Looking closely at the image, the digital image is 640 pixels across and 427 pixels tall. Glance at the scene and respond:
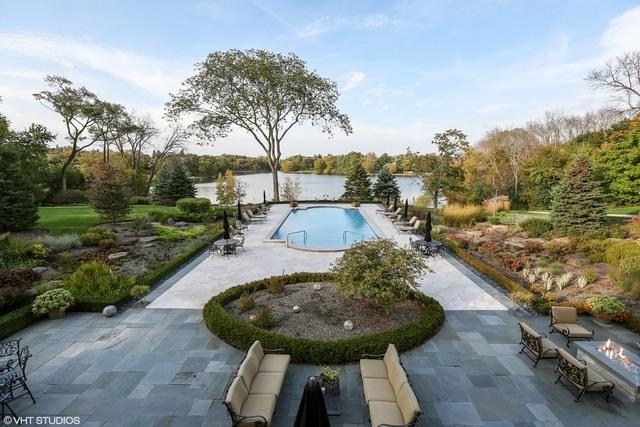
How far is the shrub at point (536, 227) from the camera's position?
15344mm

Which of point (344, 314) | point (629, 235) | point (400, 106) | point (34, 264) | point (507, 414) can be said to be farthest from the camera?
point (400, 106)

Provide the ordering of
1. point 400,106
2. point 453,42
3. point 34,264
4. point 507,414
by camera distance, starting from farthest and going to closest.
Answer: point 400,106 < point 453,42 < point 34,264 < point 507,414

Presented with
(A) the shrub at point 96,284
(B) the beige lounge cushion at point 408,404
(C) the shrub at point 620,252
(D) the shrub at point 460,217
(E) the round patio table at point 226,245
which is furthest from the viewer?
(D) the shrub at point 460,217

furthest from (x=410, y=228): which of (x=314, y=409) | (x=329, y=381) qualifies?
(x=314, y=409)

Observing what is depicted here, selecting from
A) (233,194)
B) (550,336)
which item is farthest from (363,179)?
(550,336)

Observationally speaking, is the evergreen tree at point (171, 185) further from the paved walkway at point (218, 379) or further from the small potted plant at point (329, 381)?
the small potted plant at point (329, 381)

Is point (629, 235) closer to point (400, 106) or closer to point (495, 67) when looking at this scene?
point (495, 67)

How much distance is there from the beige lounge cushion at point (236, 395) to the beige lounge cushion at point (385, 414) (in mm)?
1780

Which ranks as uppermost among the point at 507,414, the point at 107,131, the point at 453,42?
the point at 453,42

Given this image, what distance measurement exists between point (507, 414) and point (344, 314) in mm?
3629

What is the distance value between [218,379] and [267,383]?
113 cm

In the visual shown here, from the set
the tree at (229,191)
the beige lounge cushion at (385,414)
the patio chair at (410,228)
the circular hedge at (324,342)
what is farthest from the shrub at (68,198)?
the beige lounge cushion at (385,414)

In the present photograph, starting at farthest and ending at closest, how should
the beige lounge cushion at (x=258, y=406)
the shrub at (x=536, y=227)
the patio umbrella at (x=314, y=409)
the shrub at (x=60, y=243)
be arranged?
1. the shrub at (x=536, y=227)
2. the shrub at (x=60, y=243)
3. the beige lounge cushion at (x=258, y=406)
4. the patio umbrella at (x=314, y=409)

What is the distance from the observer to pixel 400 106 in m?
22.5
